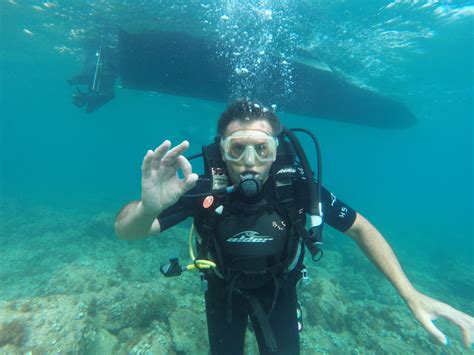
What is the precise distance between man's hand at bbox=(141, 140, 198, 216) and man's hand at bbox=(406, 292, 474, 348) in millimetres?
2476

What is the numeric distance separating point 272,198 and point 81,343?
4.53m

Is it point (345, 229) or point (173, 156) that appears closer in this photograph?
point (173, 156)

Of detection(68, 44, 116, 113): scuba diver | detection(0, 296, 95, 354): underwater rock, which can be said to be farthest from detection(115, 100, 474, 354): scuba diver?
detection(68, 44, 116, 113): scuba diver

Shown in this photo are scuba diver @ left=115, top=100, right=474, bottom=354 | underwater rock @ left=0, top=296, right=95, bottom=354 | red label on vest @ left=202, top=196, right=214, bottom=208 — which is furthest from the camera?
underwater rock @ left=0, top=296, right=95, bottom=354

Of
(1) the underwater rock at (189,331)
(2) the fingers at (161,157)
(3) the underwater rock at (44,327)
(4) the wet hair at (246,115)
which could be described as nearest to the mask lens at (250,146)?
(4) the wet hair at (246,115)

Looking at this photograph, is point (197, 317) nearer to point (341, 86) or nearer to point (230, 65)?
point (230, 65)

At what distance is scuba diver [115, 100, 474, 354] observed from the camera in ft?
9.45

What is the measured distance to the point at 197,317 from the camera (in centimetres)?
593

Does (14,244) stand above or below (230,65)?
below

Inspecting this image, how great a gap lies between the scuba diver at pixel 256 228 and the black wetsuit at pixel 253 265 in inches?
0.4

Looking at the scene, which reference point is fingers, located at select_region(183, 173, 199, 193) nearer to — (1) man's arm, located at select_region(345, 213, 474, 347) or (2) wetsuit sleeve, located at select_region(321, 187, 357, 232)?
(2) wetsuit sleeve, located at select_region(321, 187, 357, 232)

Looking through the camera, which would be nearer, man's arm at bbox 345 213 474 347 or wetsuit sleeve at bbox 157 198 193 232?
man's arm at bbox 345 213 474 347

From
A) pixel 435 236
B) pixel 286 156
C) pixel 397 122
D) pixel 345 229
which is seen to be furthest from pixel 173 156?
pixel 435 236

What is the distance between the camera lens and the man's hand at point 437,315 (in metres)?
2.34
